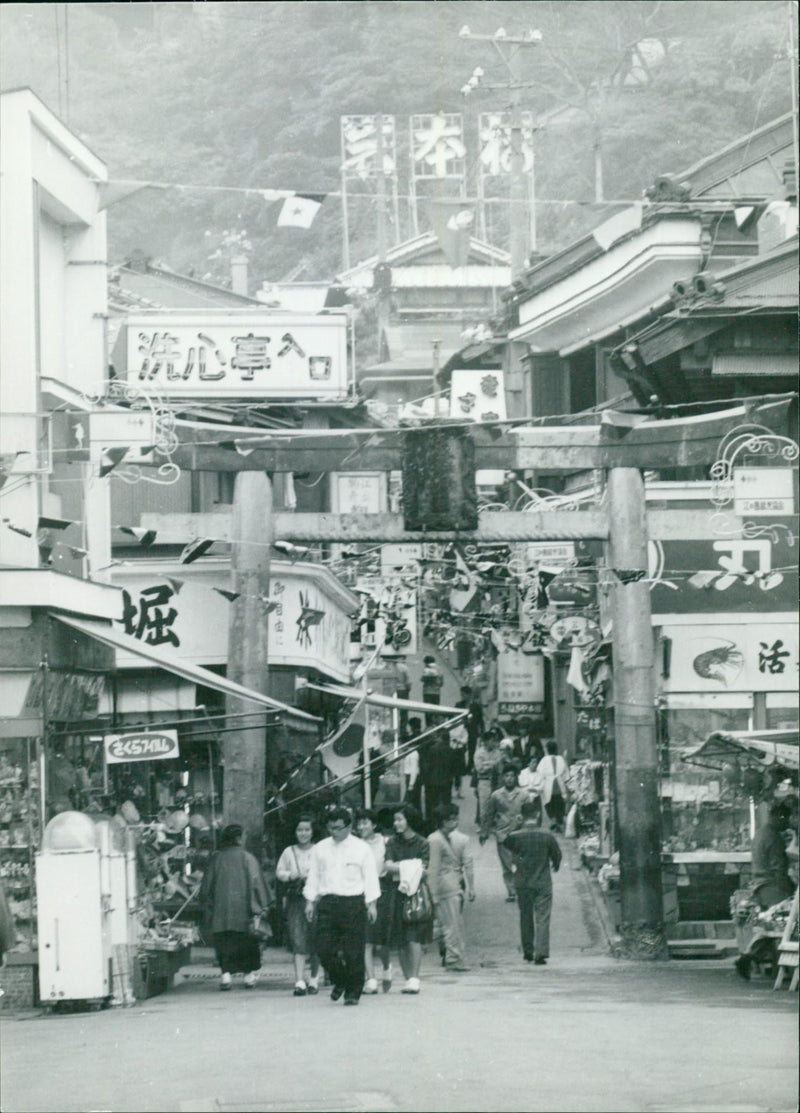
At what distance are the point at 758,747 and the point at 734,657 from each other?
15.9 feet

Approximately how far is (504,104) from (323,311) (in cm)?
1625

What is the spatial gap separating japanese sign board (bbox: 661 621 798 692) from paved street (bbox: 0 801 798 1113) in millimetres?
3924

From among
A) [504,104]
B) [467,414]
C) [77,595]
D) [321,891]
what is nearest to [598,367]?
[467,414]

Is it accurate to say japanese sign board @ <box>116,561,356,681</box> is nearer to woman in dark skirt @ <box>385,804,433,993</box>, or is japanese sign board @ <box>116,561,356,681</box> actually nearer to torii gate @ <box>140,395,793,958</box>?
torii gate @ <box>140,395,793,958</box>

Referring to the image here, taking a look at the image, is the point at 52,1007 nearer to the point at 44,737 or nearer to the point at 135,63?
the point at 44,737

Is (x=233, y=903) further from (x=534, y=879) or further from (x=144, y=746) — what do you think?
(x=534, y=879)

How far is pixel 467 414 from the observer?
111ft

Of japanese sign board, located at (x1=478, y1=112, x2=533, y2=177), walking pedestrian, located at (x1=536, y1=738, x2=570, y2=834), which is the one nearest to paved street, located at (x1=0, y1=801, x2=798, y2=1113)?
walking pedestrian, located at (x1=536, y1=738, x2=570, y2=834)

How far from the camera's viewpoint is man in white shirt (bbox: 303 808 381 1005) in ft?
51.8

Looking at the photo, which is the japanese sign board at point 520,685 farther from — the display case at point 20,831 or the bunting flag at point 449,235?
the display case at point 20,831

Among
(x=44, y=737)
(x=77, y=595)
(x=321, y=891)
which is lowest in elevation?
(x=321, y=891)

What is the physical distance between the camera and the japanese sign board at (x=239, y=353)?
76.4ft

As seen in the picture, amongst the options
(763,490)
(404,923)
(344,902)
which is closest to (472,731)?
(763,490)

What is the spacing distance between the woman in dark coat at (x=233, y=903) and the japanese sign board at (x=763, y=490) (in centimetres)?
655
